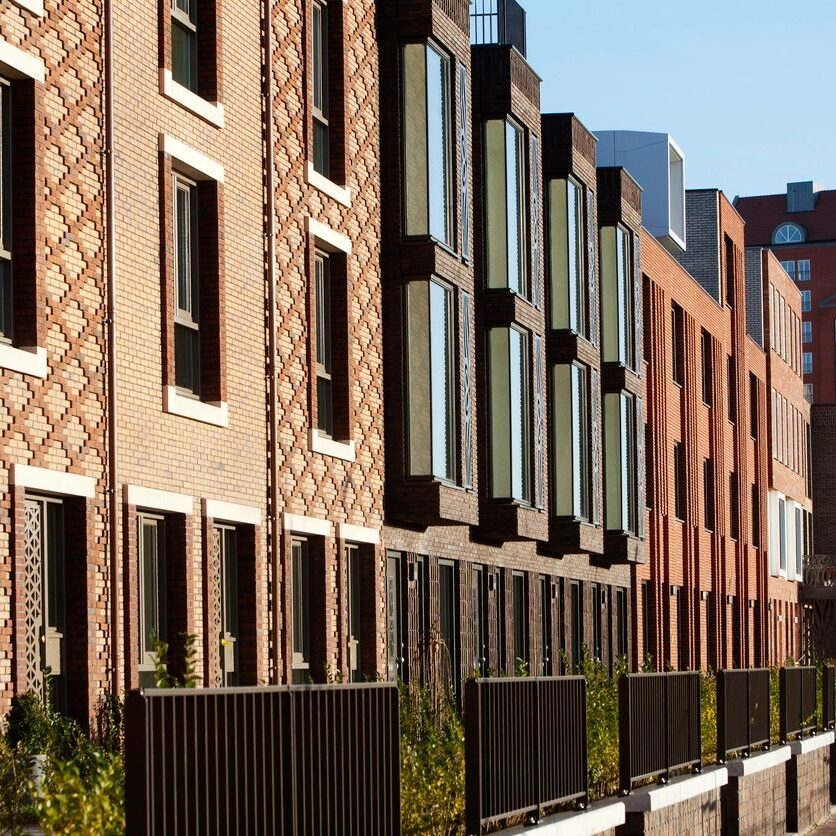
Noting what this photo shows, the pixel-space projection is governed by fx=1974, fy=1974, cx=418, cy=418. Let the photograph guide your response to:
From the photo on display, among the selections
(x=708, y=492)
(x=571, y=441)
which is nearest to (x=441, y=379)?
(x=571, y=441)

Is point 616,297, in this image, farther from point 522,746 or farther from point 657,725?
point 522,746

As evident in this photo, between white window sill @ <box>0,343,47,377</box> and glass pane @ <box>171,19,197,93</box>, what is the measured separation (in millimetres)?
4460

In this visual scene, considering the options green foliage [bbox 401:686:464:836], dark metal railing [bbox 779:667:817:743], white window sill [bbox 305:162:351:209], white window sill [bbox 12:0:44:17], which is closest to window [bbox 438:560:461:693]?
dark metal railing [bbox 779:667:817:743]

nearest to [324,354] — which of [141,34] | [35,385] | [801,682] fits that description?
[141,34]

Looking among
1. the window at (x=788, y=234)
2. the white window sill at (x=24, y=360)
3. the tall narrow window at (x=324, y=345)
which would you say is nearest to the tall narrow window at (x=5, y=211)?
the white window sill at (x=24, y=360)

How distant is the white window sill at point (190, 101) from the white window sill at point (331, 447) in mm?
4114

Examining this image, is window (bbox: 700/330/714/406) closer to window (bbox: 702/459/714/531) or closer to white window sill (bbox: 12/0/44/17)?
window (bbox: 702/459/714/531)

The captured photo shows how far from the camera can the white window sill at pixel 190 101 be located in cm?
1880

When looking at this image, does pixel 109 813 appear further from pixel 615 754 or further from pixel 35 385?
pixel 615 754

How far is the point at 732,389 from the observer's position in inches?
2094

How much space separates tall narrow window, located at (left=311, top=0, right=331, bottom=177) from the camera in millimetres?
23500

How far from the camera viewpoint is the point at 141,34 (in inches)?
725

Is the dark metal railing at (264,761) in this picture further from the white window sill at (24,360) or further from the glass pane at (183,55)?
the glass pane at (183,55)

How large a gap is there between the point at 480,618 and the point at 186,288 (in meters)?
10.8
